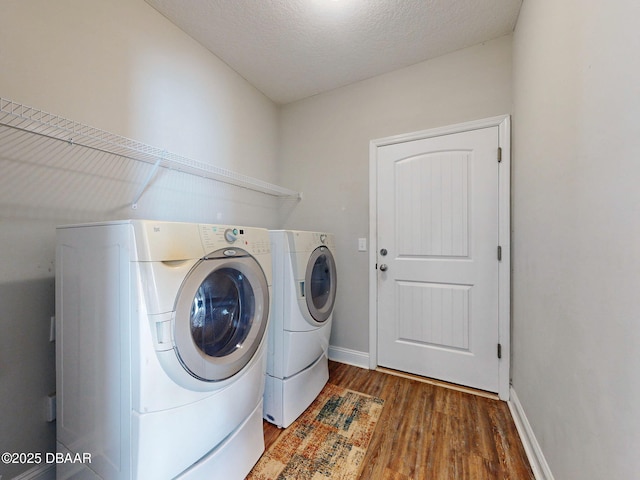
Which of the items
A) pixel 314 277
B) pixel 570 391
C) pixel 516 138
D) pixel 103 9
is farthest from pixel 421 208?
pixel 103 9

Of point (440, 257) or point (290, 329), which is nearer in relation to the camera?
point (290, 329)

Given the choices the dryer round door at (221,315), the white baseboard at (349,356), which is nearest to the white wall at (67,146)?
the dryer round door at (221,315)

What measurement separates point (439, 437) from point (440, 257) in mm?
1134

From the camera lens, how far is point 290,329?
59.0 inches

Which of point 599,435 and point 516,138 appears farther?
point 516,138

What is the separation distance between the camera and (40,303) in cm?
111

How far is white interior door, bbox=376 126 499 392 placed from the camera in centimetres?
180

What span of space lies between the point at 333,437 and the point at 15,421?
1408 mm

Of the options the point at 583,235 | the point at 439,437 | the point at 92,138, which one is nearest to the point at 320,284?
the point at 439,437

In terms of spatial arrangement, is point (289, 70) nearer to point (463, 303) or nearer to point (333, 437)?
point (463, 303)

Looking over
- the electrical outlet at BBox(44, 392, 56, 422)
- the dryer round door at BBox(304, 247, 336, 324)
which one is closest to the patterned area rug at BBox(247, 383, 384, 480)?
the dryer round door at BBox(304, 247, 336, 324)

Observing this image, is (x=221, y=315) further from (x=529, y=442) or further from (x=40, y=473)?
(x=529, y=442)

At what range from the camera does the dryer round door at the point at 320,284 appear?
163cm

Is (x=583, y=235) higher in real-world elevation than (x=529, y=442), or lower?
higher
